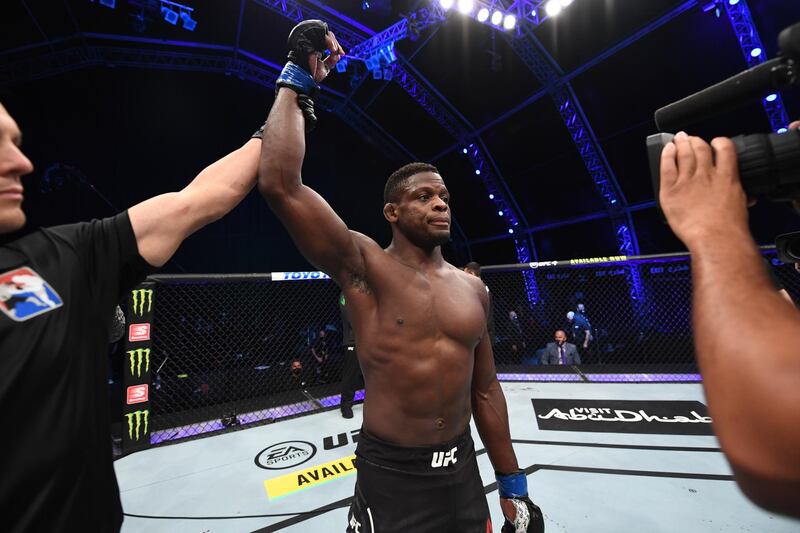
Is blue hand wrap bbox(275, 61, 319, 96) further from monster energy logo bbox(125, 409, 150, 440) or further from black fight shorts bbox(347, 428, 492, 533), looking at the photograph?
monster energy logo bbox(125, 409, 150, 440)

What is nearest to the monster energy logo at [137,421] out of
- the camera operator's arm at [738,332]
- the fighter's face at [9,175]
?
the fighter's face at [9,175]

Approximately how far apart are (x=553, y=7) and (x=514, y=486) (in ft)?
33.2

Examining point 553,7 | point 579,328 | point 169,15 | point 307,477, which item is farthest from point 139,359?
point 553,7

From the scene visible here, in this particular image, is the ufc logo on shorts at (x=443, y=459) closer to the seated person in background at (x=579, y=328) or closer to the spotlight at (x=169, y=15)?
the seated person in background at (x=579, y=328)

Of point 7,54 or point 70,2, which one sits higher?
point 70,2

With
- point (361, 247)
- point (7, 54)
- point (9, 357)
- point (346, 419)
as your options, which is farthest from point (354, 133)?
point (9, 357)

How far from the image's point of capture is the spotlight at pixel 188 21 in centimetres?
856

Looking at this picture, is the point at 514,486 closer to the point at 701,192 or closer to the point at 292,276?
the point at 701,192

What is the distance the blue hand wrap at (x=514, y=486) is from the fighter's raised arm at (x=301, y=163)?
125 cm

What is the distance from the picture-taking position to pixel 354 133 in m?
14.9

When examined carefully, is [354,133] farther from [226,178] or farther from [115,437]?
[226,178]

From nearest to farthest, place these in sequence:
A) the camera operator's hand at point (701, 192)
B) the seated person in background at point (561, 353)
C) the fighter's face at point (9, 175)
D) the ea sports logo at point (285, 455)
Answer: the camera operator's hand at point (701, 192)
the fighter's face at point (9, 175)
the ea sports logo at point (285, 455)
the seated person in background at point (561, 353)

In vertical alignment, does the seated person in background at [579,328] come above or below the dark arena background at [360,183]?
below

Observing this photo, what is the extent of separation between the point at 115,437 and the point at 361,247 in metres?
3.77
